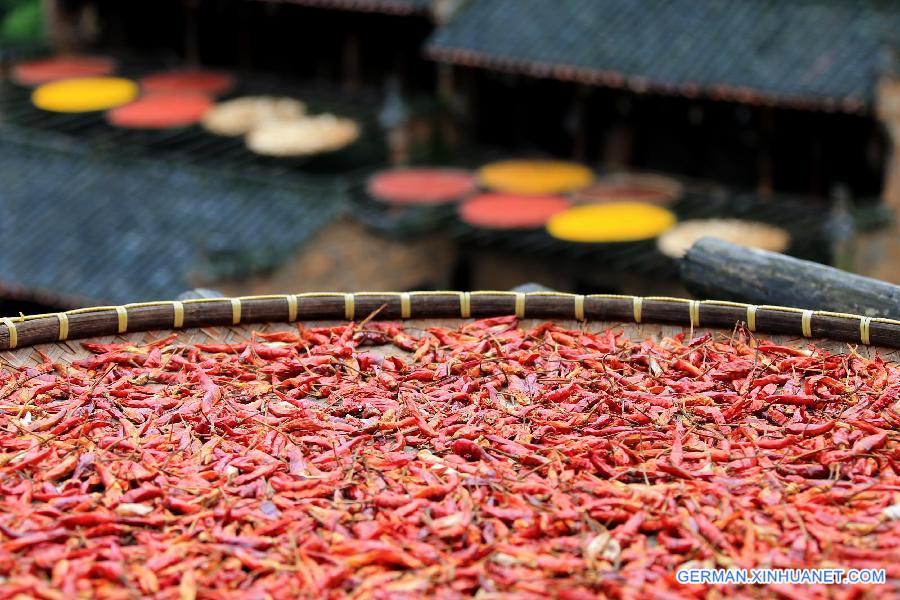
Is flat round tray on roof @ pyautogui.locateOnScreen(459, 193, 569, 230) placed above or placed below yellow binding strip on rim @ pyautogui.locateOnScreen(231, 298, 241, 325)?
above

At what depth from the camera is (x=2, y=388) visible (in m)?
7.64

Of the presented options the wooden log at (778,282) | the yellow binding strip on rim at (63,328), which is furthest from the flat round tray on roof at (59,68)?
the yellow binding strip on rim at (63,328)

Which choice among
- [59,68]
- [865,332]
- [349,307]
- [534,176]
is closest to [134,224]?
[534,176]


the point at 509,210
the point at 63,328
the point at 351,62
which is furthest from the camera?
the point at 351,62

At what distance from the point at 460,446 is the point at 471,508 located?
0.55 m

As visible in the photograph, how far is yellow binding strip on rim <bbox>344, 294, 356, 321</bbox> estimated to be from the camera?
8648mm

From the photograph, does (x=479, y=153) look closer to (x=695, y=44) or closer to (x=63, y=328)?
(x=695, y=44)

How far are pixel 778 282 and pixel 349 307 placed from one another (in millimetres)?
2484

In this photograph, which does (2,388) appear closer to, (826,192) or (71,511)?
(71,511)

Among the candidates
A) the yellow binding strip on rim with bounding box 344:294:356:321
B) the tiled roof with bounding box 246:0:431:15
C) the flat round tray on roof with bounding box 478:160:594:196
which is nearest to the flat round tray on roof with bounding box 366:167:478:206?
the flat round tray on roof with bounding box 478:160:594:196

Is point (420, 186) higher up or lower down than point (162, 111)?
lower down

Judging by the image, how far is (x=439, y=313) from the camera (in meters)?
8.65

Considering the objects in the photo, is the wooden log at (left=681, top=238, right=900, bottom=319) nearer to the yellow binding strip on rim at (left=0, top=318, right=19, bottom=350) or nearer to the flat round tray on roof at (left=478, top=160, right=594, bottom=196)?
the yellow binding strip on rim at (left=0, top=318, right=19, bottom=350)

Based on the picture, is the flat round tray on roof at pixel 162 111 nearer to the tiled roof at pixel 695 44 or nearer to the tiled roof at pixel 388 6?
the tiled roof at pixel 388 6
